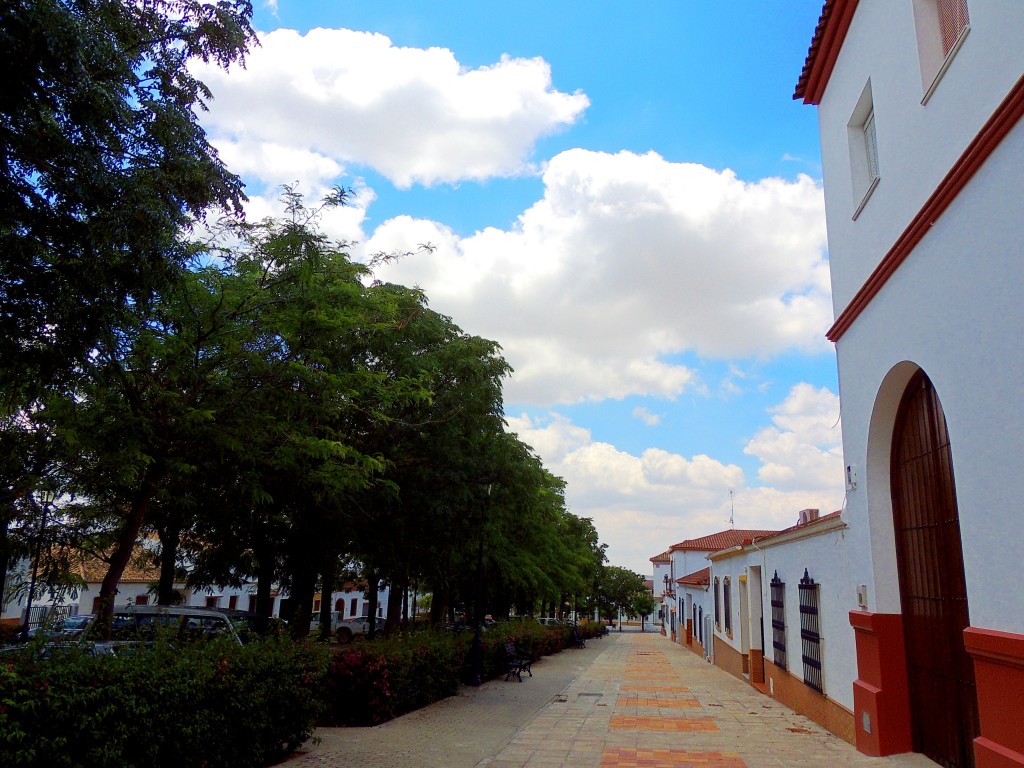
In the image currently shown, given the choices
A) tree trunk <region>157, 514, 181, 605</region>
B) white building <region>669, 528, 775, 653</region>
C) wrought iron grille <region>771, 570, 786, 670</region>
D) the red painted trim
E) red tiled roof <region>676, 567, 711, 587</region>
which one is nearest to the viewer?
the red painted trim

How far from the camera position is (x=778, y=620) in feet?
47.6

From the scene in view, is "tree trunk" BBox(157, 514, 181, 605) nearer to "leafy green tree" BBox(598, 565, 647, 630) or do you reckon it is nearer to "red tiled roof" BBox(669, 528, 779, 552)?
"red tiled roof" BBox(669, 528, 779, 552)

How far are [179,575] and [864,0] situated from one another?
19.9 meters

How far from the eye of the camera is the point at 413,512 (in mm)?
14312

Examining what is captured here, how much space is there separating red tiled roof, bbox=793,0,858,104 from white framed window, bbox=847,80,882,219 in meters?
1.09

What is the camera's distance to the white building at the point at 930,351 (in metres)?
4.91

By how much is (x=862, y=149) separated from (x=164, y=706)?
9.05 metres

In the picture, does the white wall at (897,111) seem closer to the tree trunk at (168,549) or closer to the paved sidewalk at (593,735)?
the paved sidewalk at (593,735)

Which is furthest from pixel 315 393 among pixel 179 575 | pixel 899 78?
pixel 179 575

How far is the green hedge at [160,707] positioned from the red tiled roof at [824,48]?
31.0ft

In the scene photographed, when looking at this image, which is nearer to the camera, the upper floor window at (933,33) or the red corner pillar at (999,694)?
the red corner pillar at (999,694)

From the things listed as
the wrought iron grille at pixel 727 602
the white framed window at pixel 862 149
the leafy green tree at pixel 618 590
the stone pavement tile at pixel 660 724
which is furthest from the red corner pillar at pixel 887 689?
the leafy green tree at pixel 618 590

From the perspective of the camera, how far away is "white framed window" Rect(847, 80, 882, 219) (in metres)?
8.20

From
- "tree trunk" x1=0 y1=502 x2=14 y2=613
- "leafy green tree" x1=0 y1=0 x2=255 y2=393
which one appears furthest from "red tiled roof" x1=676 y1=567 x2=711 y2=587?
"leafy green tree" x1=0 y1=0 x2=255 y2=393
